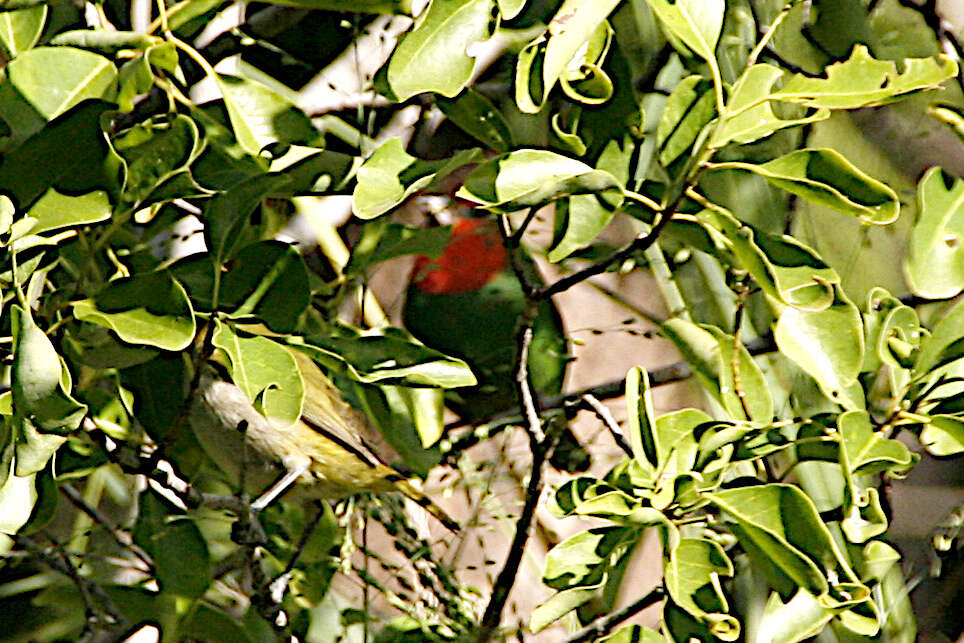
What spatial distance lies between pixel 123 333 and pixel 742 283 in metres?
0.35

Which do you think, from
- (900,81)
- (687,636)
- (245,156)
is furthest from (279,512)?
(900,81)

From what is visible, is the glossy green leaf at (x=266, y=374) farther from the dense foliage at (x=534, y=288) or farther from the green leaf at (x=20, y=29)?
the green leaf at (x=20, y=29)

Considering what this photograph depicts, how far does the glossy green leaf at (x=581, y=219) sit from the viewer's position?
0.61m

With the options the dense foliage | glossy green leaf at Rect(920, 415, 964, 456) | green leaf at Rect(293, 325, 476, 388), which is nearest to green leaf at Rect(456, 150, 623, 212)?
the dense foliage

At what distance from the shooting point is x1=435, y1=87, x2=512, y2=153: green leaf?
64 cm

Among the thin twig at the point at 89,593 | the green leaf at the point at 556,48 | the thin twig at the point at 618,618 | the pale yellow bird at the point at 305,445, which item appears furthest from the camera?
the pale yellow bird at the point at 305,445

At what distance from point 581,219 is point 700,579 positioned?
0.66ft

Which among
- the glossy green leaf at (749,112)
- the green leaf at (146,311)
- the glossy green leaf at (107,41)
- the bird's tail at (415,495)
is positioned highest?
the glossy green leaf at (749,112)

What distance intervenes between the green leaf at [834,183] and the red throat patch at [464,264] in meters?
0.50

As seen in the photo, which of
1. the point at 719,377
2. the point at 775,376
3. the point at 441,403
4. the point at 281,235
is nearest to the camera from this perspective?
the point at 719,377

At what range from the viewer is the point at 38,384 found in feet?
1.53

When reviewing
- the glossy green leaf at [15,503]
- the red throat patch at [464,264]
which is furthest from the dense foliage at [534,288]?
the red throat patch at [464,264]

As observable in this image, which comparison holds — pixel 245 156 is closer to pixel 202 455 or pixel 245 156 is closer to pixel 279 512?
pixel 202 455

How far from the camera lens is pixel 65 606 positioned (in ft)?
3.26
